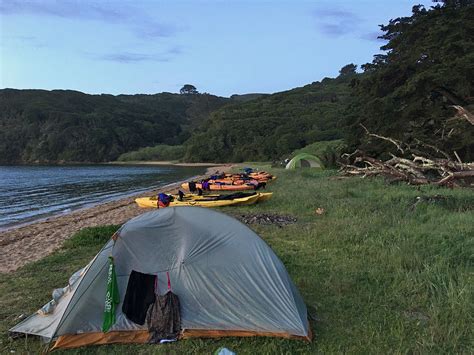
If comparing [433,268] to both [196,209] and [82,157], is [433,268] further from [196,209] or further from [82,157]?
[82,157]

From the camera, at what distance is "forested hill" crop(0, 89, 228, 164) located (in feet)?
359

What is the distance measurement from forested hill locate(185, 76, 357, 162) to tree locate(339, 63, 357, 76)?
50.2 m

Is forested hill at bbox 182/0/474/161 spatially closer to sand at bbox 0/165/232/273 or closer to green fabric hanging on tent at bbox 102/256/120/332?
sand at bbox 0/165/232/273

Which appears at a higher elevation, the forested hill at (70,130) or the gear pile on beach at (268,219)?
the forested hill at (70,130)

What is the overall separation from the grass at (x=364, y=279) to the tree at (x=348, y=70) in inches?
6287

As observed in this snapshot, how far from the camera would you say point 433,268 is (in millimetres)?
6020

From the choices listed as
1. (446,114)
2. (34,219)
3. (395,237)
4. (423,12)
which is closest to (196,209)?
(395,237)

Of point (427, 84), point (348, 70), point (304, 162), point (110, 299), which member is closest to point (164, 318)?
point (110, 299)

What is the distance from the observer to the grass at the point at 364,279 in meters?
4.51

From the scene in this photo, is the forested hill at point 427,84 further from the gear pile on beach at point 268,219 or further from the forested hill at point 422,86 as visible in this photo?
the gear pile on beach at point 268,219

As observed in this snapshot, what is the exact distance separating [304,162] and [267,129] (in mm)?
50064

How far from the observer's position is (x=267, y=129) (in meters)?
89.8

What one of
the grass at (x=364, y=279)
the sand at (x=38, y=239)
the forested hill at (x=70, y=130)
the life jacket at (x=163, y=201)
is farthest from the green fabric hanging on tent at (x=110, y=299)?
the forested hill at (x=70, y=130)

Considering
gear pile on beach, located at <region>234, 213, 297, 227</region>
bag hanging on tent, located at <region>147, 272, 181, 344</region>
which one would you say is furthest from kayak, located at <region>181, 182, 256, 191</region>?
bag hanging on tent, located at <region>147, 272, 181, 344</region>
